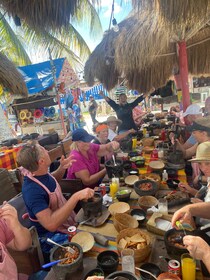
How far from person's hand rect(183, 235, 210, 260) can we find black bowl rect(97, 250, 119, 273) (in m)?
0.47

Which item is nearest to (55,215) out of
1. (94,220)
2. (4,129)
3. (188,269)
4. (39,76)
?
(94,220)

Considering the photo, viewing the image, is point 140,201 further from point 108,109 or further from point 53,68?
point 108,109

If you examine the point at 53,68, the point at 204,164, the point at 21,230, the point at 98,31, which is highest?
the point at 98,31

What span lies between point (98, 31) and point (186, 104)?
25.1 ft

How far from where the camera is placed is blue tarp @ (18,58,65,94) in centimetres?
833

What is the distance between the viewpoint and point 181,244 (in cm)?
141

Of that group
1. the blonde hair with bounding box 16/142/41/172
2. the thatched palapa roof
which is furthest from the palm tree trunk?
the blonde hair with bounding box 16/142/41/172

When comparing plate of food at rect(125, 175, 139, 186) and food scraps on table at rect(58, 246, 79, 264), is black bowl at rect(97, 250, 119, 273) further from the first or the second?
plate of food at rect(125, 175, 139, 186)

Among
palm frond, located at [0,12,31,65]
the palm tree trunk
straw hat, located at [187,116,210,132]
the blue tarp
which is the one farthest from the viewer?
palm frond, located at [0,12,31,65]

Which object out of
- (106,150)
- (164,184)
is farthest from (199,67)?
(164,184)

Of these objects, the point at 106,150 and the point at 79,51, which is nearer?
the point at 106,150

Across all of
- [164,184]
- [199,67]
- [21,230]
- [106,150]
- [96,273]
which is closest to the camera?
[96,273]

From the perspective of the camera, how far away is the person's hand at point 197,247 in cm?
119

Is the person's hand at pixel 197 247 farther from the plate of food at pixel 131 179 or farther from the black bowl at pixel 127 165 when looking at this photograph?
the black bowl at pixel 127 165
